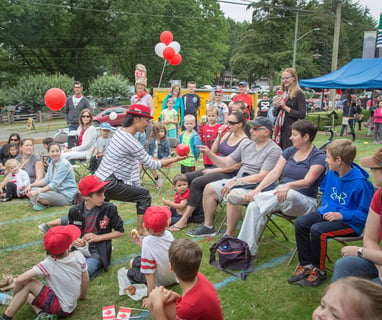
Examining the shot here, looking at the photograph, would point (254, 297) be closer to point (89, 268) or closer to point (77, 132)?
point (89, 268)

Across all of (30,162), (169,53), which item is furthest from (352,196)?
(169,53)

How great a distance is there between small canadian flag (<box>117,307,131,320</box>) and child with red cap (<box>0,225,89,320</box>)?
1.30 feet

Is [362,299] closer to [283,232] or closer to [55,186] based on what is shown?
[283,232]

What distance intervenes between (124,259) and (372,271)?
250cm

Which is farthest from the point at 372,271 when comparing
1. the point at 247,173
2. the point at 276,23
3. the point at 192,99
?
the point at 276,23

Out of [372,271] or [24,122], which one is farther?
[24,122]

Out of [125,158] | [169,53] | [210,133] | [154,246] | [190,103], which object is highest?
[169,53]

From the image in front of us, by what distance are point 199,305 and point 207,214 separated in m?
2.42

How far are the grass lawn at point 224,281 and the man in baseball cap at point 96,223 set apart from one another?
0.68 ft

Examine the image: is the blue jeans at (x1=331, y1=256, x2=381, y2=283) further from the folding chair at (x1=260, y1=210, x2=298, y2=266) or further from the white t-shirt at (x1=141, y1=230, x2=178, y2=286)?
the white t-shirt at (x1=141, y1=230, x2=178, y2=286)

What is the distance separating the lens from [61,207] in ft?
18.5

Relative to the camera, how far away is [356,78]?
11.8 m

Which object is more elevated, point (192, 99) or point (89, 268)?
point (192, 99)

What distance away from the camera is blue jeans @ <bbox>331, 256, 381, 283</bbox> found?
8.09 ft
